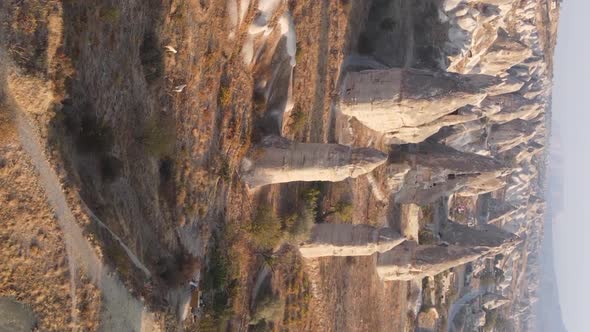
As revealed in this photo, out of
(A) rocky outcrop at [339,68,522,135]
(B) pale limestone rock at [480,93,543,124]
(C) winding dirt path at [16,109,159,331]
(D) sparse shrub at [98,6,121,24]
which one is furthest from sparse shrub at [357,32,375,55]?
(B) pale limestone rock at [480,93,543,124]

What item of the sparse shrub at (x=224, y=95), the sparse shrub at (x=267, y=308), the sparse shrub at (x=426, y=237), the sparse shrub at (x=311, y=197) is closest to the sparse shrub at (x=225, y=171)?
the sparse shrub at (x=224, y=95)

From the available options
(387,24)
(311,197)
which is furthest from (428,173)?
(311,197)

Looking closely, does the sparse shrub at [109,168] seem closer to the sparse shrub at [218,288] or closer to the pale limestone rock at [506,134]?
the sparse shrub at [218,288]

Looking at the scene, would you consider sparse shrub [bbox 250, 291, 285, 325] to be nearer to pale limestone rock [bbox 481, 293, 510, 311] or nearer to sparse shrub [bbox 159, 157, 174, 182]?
sparse shrub [bbox 159, 157, 174, 182]

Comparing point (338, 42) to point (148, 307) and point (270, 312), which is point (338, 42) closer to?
point (270, 312)

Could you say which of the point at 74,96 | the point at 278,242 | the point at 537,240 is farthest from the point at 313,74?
the point at 537,240

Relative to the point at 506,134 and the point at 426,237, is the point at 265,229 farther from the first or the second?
the point at 506,134
